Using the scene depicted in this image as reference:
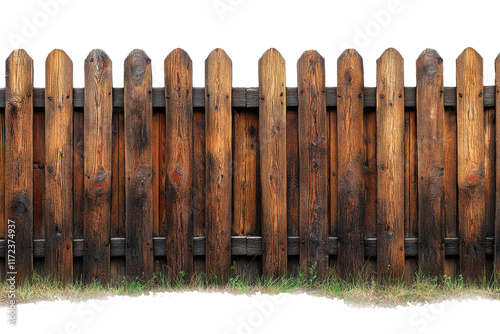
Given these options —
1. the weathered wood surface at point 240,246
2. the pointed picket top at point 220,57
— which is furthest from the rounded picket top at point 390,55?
the weathered wood surface at point 240,246

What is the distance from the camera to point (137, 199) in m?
4.80

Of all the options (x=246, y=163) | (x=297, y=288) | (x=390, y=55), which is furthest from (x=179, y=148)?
(x=390, y=55)

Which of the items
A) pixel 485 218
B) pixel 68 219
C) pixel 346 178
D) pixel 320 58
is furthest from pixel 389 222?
pixel 68 219

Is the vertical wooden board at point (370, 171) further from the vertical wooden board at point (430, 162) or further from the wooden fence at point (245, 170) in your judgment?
the vertical wooden board at point (430, 162)

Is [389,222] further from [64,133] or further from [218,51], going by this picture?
[64,133]

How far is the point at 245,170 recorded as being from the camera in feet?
16.0

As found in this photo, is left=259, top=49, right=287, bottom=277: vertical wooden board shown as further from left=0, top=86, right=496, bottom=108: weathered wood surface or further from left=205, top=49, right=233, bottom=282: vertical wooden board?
left=205, top=49, right=233, bottom=282: vertical wooden board

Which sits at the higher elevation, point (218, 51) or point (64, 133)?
point (218, 51)

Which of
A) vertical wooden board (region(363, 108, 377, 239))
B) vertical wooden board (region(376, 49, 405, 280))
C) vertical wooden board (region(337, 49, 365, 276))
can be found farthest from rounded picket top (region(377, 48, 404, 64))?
vertical wooden board (region(363, 108, 377, 239))

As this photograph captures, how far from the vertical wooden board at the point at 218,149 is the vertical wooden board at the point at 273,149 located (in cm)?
32

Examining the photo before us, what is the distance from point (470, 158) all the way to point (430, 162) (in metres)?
0.43

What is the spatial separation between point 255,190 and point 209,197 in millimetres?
472

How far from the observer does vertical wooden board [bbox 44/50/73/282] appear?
4848mm

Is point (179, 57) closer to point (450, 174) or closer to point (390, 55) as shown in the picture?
point (390, 55)
